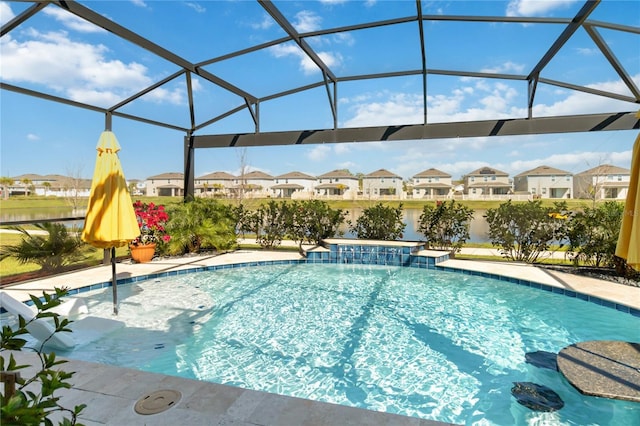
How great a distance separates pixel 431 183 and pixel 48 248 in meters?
48.0

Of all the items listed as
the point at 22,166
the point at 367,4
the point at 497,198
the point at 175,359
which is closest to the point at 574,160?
the point at 497,198

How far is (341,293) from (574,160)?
1732 centimetres

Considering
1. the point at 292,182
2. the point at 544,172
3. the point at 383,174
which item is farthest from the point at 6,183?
the point at 544,172

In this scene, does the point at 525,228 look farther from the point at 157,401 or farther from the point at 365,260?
the point at 157,401

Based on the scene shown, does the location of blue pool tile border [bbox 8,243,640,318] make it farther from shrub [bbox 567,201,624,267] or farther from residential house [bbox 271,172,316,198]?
residential house [bbox 271,172,316,198]

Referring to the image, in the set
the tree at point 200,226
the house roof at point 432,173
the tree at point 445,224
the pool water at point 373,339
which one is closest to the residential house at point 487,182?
the house roof at point 432,173

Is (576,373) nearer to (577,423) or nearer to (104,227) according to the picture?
(577,423)

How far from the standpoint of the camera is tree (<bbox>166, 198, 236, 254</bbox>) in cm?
906

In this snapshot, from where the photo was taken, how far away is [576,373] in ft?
10.7

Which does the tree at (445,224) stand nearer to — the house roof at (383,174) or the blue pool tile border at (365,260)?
the blue pool tile border at (365,260)

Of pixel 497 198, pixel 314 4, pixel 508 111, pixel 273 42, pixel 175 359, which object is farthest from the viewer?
pixel 497 198

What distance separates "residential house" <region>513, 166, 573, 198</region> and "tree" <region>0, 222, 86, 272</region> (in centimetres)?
4378

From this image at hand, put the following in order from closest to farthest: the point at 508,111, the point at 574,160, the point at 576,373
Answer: the point at 576,373 → the point at 508,111 → the point at 574,160

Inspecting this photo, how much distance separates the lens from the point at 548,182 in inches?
1670
